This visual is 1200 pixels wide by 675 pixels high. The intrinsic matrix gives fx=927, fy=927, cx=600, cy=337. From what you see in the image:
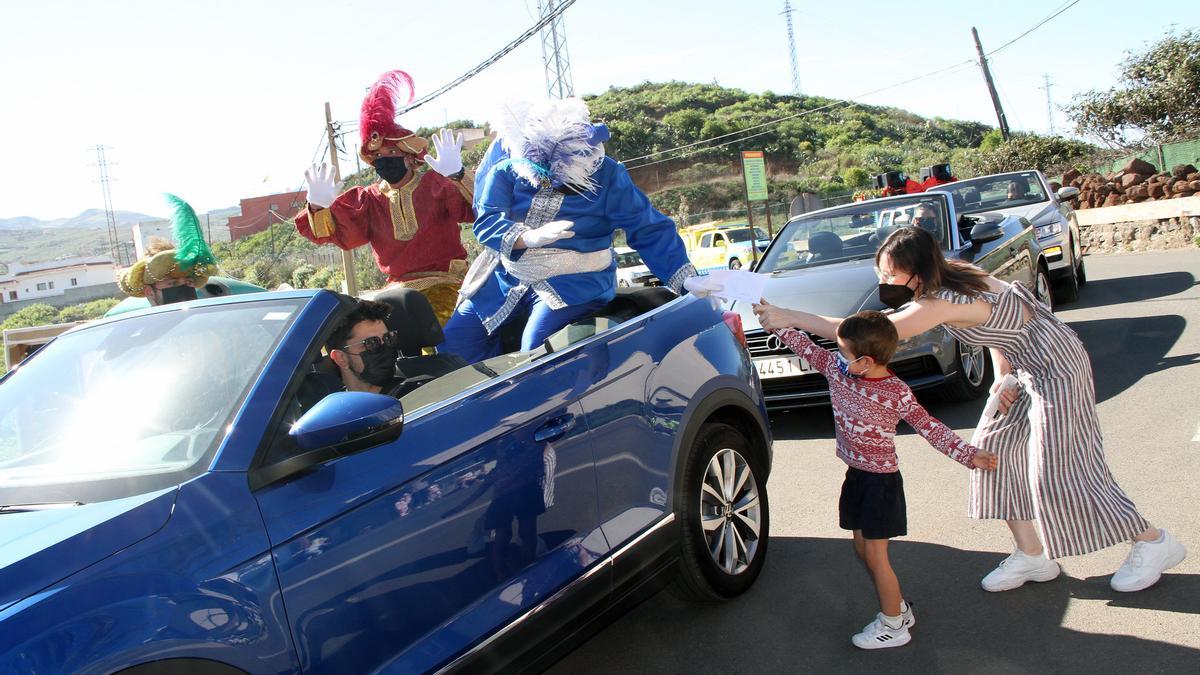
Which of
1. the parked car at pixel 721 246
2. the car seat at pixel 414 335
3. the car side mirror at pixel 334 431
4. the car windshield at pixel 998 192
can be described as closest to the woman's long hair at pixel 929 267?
the car seat at pixel 414 335

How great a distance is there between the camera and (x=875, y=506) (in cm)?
333

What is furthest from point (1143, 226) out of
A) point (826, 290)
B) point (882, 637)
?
point (882, 637)

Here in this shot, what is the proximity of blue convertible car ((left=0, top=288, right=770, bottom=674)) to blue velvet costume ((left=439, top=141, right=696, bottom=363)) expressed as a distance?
588mm

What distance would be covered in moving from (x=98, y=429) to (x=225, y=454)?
533 millimetres

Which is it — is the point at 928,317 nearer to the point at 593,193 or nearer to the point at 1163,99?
the point at 593,193

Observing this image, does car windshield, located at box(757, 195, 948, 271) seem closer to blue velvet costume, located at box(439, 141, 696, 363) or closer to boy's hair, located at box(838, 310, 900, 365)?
blue velvet costume, located at box(439, 141, 696, 363)

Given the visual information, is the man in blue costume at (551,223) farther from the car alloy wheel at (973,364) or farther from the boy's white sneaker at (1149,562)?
the car alloy wheel at (973,364)

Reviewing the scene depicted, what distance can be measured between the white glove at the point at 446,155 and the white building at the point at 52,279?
5437 centimetres

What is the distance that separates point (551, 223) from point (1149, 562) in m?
2.74

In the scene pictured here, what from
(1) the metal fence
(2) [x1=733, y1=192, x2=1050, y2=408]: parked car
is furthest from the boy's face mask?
(1) the metal fence

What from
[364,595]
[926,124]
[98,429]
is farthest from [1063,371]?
[926,124]

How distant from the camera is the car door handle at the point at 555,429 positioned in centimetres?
288

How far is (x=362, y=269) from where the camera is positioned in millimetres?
Answer: 30828

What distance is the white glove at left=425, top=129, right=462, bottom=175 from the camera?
5316 millimetres
